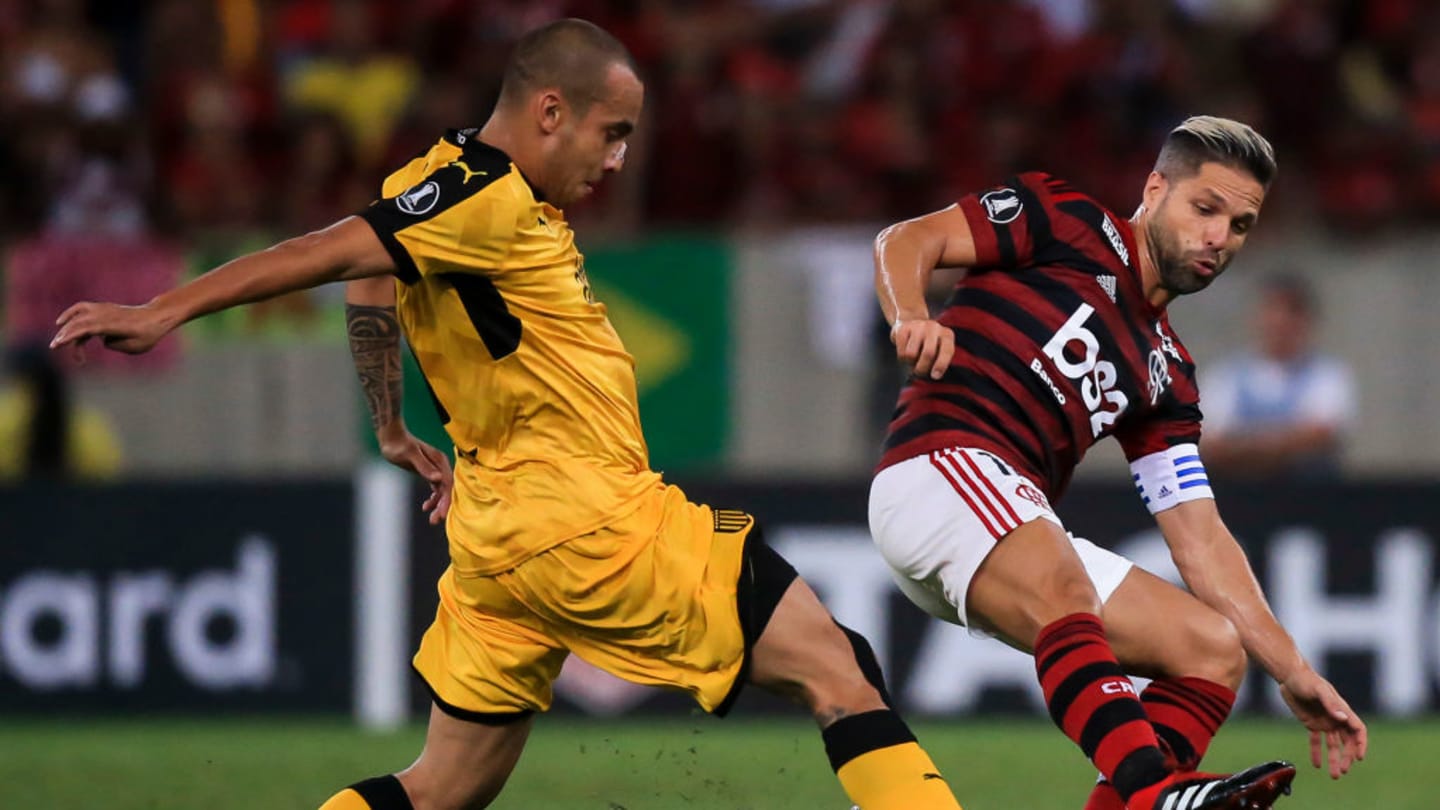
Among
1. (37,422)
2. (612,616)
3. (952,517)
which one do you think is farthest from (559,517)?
(37,422)

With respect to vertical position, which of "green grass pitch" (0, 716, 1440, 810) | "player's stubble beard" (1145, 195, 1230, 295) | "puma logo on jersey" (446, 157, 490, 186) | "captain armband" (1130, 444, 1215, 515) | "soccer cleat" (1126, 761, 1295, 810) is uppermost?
"puma logo on jersey" (446, 157, 490, 186)

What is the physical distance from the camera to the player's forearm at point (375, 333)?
501 cm

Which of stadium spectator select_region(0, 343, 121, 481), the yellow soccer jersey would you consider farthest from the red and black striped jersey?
stadium spectator select_region(0, 343, 121, 481)

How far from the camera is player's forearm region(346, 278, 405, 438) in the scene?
16.4 ft

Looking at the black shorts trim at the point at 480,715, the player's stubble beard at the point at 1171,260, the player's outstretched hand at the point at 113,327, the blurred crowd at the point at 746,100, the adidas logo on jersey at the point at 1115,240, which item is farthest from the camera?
the blurred crowd at the point at 746,100

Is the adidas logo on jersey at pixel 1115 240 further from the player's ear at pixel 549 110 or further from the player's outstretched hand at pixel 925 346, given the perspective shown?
the player's ear at pixel 549 110

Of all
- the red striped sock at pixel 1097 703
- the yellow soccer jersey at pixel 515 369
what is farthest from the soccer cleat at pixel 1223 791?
the yellow soccer jersey at pixel 515 369

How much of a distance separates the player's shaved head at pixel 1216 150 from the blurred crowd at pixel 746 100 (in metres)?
6.66

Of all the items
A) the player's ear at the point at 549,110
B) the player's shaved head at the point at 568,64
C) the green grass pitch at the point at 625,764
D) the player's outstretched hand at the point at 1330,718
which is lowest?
the green grass pitch at the point at 625,764

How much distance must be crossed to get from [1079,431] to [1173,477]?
325 mm

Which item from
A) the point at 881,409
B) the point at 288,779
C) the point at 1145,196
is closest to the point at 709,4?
the point at 881,409

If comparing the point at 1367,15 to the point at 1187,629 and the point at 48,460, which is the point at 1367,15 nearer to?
the point at 48,460

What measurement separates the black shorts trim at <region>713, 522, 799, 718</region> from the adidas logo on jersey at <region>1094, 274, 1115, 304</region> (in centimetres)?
113

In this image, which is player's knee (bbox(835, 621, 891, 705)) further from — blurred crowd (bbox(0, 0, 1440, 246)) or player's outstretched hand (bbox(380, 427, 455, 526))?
blurred crowd (bbox(0, 0, 1440, 246))
